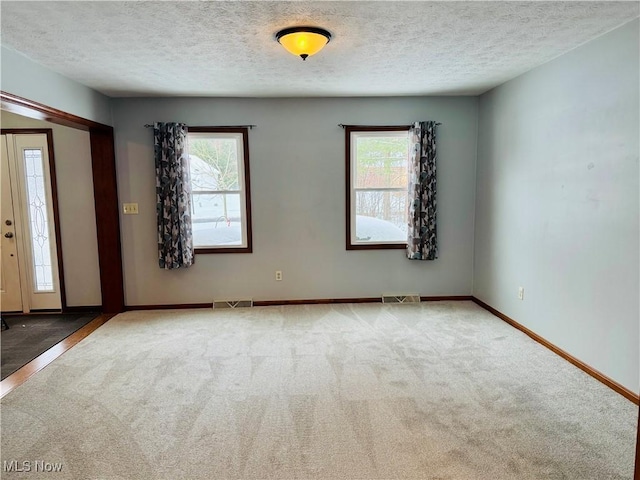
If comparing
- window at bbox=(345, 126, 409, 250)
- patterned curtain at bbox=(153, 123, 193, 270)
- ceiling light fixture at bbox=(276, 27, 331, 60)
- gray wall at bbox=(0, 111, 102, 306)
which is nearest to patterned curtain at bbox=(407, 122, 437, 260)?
window at bbox=(345, 126, 409, 250)

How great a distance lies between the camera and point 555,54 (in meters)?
3.11

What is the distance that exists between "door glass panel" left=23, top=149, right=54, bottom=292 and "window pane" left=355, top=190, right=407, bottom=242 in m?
3.71

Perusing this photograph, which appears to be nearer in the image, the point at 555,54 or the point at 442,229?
the point at 555,54

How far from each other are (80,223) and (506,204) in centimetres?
481

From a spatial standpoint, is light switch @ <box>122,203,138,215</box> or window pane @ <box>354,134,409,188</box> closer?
light switch @ <box>122,203,138,215</box>

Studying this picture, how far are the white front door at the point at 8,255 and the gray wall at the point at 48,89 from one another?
1.52m

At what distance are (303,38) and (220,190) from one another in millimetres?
2466

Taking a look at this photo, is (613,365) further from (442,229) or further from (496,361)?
(442,229)

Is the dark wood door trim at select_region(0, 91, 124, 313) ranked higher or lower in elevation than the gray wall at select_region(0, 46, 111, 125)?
lower

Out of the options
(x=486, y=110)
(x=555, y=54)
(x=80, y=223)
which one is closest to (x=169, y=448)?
(x=80, y=223)

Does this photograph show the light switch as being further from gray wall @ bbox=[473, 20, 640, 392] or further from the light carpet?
gray wall @ bbox=[473, 20, 640, 392]

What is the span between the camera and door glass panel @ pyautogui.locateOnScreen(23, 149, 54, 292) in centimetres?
457

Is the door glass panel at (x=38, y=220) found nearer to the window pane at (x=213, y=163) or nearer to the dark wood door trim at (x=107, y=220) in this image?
the dark wood door trim at (x=107, y=220)

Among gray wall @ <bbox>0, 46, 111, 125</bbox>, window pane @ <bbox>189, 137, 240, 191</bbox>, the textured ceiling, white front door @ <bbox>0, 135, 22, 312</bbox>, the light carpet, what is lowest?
the light carpet
